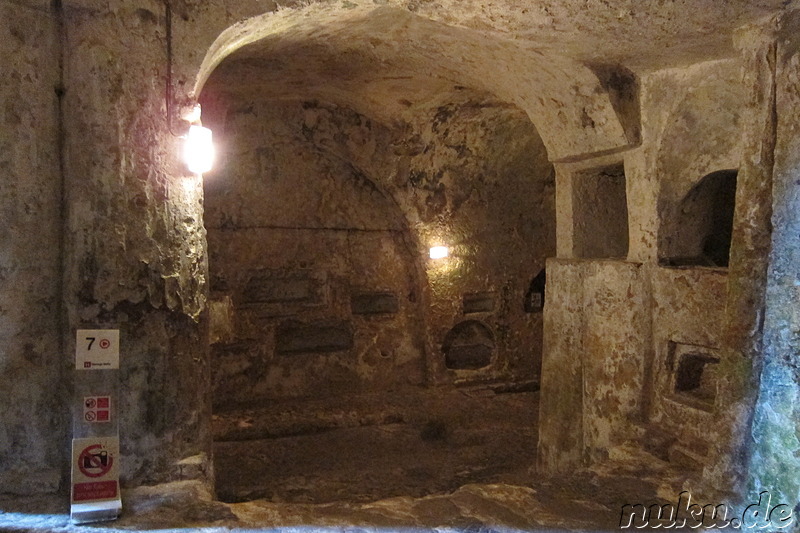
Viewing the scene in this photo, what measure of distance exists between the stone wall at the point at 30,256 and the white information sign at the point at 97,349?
18 centimetres

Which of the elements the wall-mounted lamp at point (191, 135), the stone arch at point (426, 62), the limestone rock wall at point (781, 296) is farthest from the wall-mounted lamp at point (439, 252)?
the limestone rock wall at point (781, 296)

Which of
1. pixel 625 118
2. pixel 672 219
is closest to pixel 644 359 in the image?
pixel 672 219

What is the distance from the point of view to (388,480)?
490cm

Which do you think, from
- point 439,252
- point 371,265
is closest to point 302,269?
point 371,265

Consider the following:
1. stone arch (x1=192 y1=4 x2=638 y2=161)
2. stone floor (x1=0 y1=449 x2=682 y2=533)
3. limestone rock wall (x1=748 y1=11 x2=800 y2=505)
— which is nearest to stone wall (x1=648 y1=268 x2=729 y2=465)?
stone floor (x1=0 y1=449 x2=682 y2=533)

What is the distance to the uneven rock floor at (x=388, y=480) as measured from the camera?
2543 mm

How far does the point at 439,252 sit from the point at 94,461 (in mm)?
4188

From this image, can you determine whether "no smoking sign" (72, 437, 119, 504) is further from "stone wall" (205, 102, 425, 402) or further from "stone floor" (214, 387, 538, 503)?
"stone wall" (205, 102, 425, 402)

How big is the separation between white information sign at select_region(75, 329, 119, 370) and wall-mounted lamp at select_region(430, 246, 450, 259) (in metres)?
3.94

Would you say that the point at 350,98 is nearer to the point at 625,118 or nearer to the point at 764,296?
the point at 625,118

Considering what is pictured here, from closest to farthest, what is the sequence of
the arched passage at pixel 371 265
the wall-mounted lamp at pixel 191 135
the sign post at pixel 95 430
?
the sign post at pixel 95 430
the wall-mounted lamp at pixel 191 135
the arched passage at pixel 371 265

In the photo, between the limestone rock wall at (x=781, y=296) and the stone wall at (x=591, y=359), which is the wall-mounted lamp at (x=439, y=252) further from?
the limestone rock wall at (x=781, y=296)

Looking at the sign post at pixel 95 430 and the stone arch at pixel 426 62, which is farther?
the stone arch at pixel 426 62

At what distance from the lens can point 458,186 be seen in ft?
20.7
